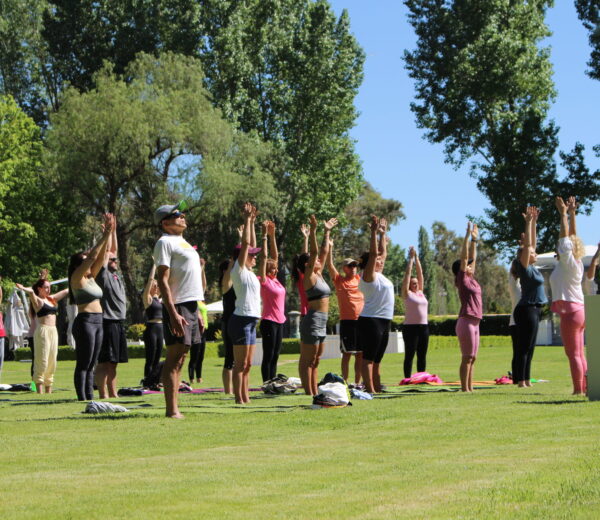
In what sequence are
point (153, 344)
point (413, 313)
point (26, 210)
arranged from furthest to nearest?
point (26, 210) → point (413, 313) → point (153, 344)

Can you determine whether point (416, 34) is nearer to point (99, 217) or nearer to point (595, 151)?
point (595, 151)

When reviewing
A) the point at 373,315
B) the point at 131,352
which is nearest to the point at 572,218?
the point at 373,315

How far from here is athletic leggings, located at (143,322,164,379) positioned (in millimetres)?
16047

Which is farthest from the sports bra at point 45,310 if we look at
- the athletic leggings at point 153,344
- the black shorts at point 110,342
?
the black shorts at point 110,342

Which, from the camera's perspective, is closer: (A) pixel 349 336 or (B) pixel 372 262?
(B) pixel 372 262

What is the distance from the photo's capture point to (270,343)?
15.0 m

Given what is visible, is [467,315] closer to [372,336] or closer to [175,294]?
[372,336]

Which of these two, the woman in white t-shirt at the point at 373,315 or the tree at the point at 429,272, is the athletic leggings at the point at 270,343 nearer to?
the woman in white t-shirt at the point at 373,315

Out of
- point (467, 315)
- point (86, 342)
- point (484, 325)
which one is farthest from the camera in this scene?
point (484, 325)

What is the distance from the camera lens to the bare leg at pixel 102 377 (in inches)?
556

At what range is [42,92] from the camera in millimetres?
60844

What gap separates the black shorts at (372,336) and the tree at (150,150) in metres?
35.8

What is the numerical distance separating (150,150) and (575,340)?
38.6 meters

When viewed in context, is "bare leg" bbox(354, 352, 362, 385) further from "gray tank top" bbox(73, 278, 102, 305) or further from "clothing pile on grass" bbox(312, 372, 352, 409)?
"gray tank top" bbox(73, 278, 102, 305)
